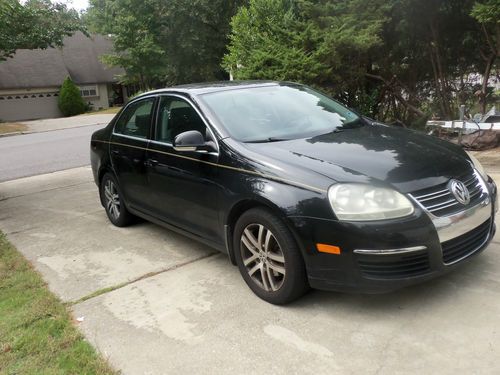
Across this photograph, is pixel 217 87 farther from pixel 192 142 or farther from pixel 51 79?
pixel 51 79

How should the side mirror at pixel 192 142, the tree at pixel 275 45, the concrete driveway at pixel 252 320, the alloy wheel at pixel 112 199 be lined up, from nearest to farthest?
the concrete driveway at pixel 252 320 → the side mirror at pixel 192 142 → the alloy wheel at pixel 112 199 → the tree at pixel 275 45

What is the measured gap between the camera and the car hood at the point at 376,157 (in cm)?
321

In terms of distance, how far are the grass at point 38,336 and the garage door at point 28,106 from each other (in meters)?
37.8

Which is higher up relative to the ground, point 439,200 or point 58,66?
point 58,66

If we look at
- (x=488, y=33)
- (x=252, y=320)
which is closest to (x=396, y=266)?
(x=252, y=320)

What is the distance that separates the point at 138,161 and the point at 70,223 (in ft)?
5.97

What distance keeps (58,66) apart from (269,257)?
42656 millimetres

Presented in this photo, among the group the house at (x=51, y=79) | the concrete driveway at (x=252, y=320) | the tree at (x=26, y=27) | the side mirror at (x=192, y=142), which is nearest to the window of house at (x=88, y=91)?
the house at (x=51, y=79)

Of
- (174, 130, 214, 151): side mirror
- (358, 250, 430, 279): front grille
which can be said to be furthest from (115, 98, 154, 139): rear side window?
(358, 250, 430, 279): front grille

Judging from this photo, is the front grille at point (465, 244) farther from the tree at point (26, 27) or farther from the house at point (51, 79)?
the house at point (51, 79)

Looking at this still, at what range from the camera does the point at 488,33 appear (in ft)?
25.4

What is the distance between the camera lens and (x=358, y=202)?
3092mm

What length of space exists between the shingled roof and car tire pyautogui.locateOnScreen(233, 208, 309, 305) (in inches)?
1438

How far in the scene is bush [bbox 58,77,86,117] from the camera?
1517 inches
